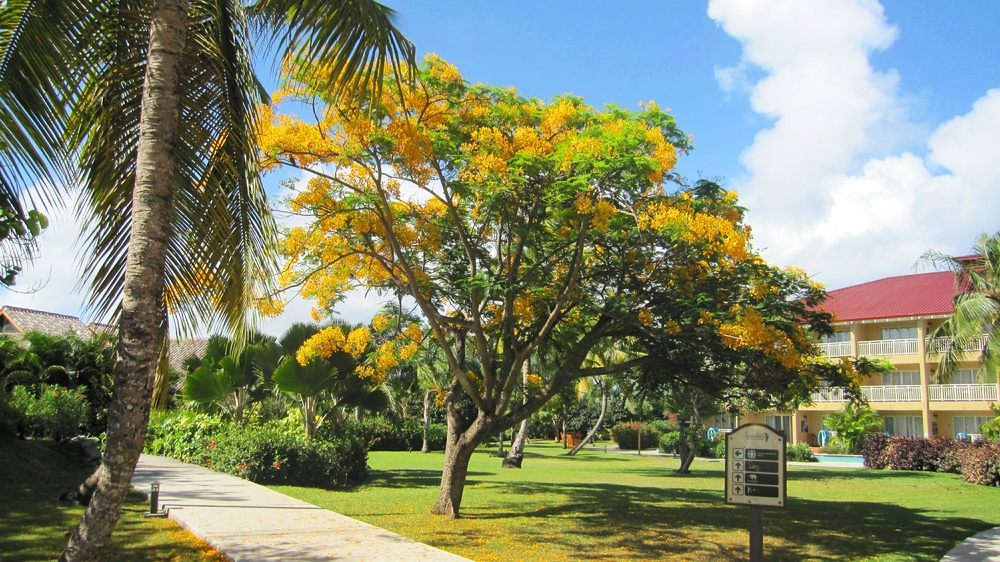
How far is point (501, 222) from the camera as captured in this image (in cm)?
1141

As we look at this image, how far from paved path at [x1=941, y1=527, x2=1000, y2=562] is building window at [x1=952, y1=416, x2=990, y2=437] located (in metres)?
25.5

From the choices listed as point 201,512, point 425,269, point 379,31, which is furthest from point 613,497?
point 379,31

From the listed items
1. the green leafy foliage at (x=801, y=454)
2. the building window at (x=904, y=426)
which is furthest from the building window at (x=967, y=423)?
the green leafy foliage at (x=801, y=454)

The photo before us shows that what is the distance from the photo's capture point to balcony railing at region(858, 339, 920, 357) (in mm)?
33750

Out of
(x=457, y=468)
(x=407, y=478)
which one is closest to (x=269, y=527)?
(x=457, y=468)

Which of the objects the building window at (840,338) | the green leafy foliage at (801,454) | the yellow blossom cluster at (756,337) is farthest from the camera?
the building window at (840,338)

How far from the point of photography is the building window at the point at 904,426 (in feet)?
114

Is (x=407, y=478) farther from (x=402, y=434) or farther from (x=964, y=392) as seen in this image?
(x=964, y=392)

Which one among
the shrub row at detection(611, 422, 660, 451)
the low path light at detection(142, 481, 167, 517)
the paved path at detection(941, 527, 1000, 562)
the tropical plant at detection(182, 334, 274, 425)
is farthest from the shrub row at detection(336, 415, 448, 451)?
the paved path at detection(941, 527, 1000, 562)

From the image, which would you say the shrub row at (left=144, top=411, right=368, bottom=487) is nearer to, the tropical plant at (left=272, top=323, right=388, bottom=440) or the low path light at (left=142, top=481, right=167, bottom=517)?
the tropical plant at (left=272, top=323, right=388, bottom=440)

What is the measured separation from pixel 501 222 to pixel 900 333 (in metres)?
30.1

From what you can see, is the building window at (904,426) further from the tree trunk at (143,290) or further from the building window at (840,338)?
the tree trunk at (143,290)

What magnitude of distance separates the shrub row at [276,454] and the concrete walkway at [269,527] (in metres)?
1.20

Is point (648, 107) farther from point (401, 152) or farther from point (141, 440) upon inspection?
point (141, 440)
